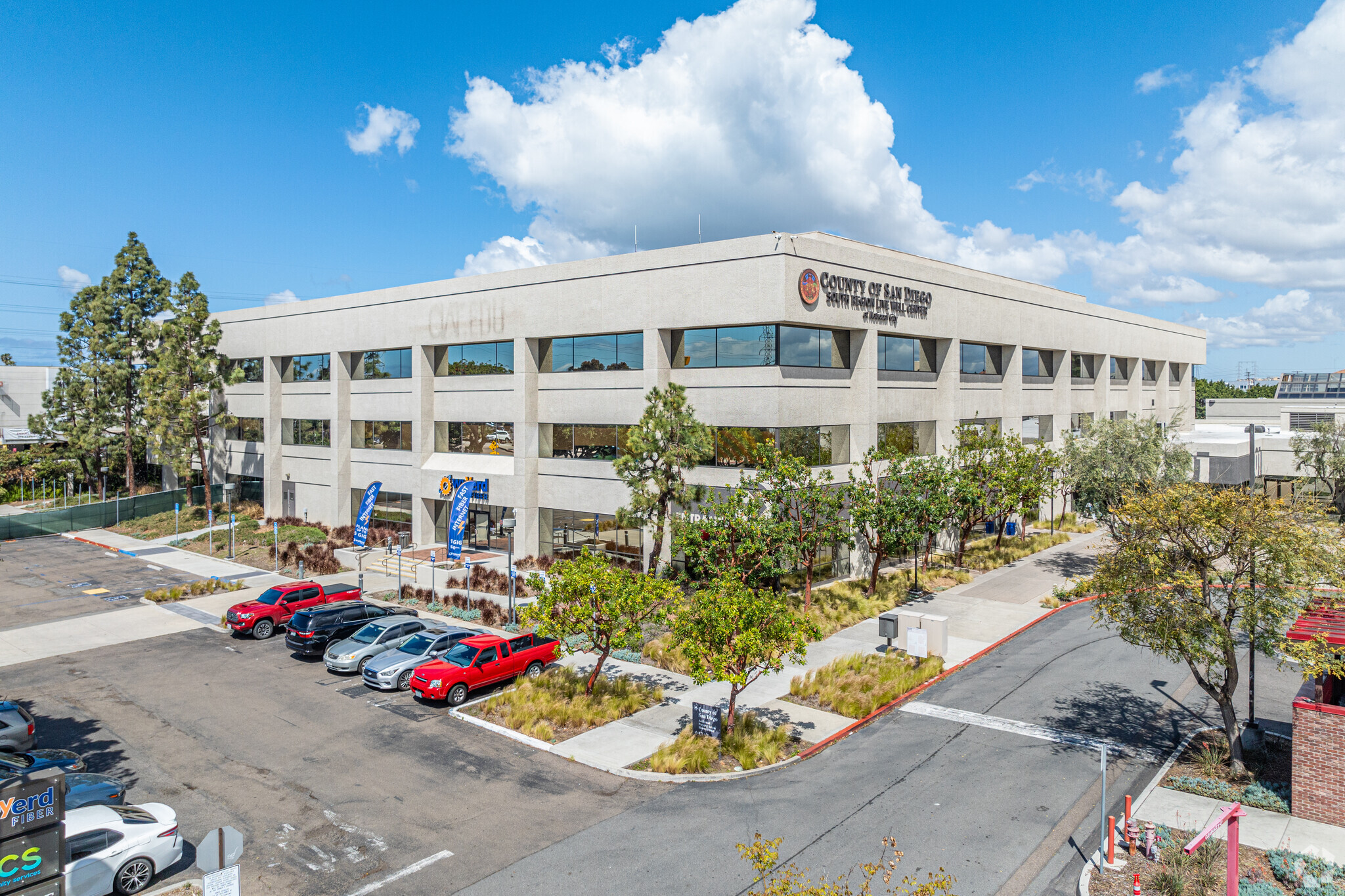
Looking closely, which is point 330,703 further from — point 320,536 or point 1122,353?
point 1122,353

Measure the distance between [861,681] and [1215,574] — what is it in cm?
941

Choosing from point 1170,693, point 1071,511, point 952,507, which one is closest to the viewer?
point 1170,693

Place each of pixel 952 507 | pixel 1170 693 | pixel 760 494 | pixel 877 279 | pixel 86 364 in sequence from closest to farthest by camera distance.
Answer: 1. pixel 1170 693
2. pixel 760 494
3. pixel 952 507
4. pixel 877 279
5. pixel 86 364

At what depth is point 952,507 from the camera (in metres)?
32.8

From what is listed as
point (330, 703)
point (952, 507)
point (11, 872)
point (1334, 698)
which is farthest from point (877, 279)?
point (11, 872)

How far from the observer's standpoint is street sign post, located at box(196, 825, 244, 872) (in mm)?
8938

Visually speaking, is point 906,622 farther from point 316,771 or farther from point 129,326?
point 129,326

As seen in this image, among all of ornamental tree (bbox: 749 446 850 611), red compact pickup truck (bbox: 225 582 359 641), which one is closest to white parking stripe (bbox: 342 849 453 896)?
ornamental tree (bbox: 749 446 850 611)

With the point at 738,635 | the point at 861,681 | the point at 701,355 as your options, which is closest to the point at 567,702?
the point at 738,635

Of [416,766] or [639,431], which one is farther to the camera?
[639,431]

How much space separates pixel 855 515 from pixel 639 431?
30.1ft

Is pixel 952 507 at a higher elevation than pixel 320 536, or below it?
higher

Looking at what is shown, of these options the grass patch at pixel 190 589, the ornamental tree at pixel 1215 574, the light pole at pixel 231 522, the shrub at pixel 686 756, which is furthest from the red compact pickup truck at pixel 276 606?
the ornamental tree at pixel 1215 574

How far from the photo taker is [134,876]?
12812 millimetres
